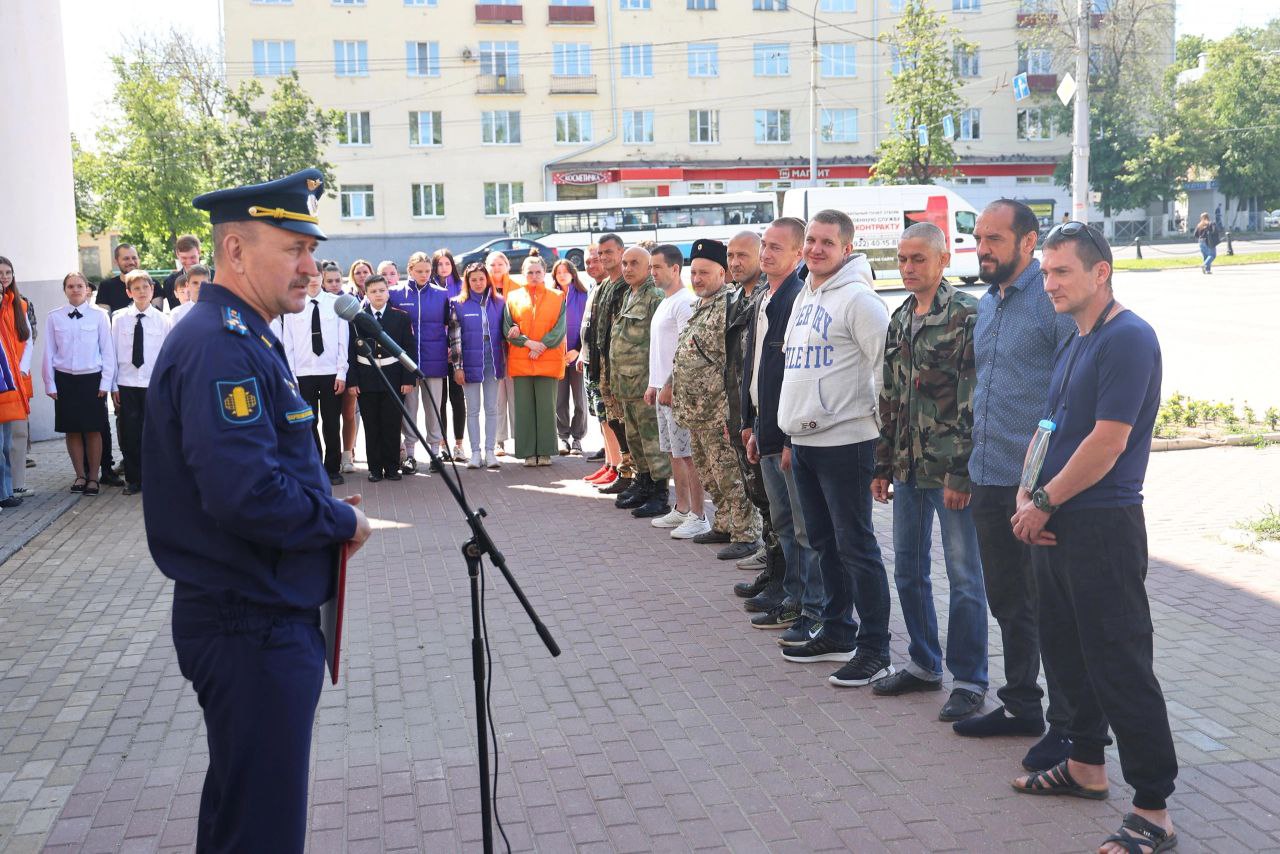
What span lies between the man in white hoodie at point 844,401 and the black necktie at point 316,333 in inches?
272

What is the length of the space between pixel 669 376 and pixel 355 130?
50.8m

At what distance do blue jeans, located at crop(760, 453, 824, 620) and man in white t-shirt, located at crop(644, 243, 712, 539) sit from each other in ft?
6.91

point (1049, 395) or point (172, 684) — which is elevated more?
point (1049, 395)

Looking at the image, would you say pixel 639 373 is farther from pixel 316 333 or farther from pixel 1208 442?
pixel 1208 442

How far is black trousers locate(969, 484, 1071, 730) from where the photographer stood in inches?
198

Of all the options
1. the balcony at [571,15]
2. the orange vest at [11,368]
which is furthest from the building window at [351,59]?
the orange vest at [11,368]

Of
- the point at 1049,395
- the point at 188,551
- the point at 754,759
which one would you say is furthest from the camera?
the point at 754,759

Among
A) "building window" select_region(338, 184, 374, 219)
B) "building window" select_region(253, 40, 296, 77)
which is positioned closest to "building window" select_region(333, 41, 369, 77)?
"building window" select_region(253, 40, 296, 77)

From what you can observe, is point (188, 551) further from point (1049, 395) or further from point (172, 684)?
point (172, 684)

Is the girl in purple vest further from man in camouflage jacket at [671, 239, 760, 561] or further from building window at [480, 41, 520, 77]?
building window at [480, 41, 520, 77]

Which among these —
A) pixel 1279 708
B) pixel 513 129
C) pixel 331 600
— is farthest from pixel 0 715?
pixel 513 129

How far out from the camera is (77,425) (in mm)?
Result: 11500

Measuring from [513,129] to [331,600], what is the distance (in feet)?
186

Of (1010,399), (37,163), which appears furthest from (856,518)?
(37,163)
